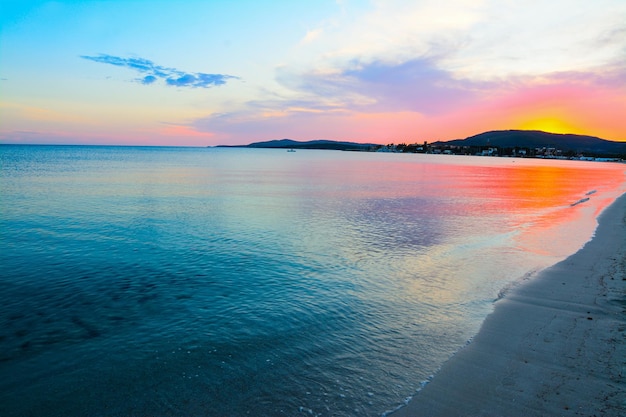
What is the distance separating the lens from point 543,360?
348 inches

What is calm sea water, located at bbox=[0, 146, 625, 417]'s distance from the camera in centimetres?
780

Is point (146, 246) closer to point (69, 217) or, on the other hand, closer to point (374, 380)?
point (69, 217)

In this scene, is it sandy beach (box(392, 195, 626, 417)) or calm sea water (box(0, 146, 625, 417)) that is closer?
sandy beach (box(392, 195, 626, 417))

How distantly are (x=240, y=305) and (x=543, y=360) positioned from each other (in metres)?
8.48

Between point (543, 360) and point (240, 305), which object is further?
point (240, 305)

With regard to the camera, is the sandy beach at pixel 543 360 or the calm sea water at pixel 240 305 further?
the calm sea water at pixel 240 305

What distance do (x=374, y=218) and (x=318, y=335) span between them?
19.9 meters

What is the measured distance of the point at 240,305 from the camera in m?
12.4

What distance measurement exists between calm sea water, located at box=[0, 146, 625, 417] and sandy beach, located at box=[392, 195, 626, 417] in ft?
1.80

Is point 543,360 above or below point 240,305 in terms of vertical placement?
above

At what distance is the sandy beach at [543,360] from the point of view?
7.21 metres

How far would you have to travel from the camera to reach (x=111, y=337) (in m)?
10.1

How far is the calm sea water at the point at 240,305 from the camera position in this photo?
7801 mm

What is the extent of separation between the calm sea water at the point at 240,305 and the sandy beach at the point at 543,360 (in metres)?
0.55
